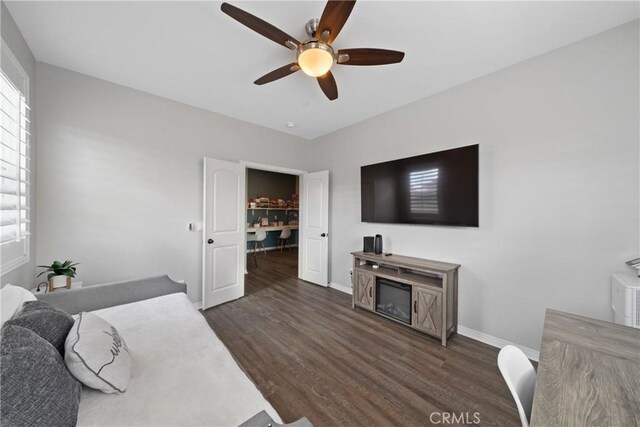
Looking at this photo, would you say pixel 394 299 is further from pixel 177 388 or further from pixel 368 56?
pixel 368 56

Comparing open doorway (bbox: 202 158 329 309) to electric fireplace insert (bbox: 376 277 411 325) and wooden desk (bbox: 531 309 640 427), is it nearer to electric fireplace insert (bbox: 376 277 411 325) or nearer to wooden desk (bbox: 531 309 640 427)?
electric fireplace insert (bbox: 376 277 411 325)

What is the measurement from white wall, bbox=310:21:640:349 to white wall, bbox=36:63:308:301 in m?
3.20

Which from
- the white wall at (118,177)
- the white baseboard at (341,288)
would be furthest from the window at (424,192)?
the white wall at (118,177)

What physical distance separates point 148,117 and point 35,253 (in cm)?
183

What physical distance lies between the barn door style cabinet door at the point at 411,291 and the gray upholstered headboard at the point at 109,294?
2.24 meters

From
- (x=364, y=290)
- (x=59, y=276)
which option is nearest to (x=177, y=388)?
(x=59, y=276)

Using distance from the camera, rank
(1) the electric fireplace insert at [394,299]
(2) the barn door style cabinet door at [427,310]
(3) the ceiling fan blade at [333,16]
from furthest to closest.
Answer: (1) the electric fireplace insert at [394,299]
(2) the barn door style cabinet door at [427,310]
(3) the ceiling fan blade at [333,16]

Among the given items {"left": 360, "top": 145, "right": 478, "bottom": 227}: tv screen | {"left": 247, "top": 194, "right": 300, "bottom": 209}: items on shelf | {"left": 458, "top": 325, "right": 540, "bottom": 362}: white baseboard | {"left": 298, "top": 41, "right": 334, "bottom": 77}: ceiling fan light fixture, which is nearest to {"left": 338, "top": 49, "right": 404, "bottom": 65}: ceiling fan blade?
{"left": 298, "top": 41, "right": 334, "bottom": 77}: ceiling fan light fixture

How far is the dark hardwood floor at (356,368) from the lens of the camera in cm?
157

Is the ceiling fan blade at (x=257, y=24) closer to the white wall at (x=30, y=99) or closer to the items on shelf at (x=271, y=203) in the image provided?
the white wall at (x=30, y=99)

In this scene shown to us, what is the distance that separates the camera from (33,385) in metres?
0.77

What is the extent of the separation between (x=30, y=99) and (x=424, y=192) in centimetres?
417

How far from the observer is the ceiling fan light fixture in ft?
5.38

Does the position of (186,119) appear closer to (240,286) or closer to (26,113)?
(26,113)
